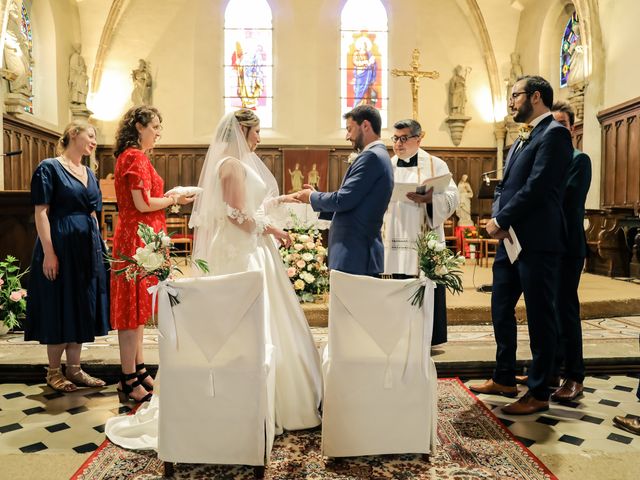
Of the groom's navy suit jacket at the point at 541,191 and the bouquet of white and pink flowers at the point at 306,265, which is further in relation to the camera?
the bouquet of white and pink flowers at the point at 306,265

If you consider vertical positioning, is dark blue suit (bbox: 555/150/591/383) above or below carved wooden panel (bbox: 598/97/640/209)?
below

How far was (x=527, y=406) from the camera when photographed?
3.06 m

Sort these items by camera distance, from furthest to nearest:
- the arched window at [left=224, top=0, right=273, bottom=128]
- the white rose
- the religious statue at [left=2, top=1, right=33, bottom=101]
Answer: the arched window at [left=224, top=0, right=273, bottom=128] → the religious statue at [left=2, top=1, right=33, bottom=101] → the white rose

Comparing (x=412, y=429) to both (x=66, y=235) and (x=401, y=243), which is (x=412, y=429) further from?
(x=66, y=235)

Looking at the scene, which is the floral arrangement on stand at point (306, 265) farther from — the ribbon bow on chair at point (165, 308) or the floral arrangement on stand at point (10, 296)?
the ribbon bow on chair at point (165, 308)

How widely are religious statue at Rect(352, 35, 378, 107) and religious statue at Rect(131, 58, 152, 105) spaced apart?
489cm

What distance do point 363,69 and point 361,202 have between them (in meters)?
10.9

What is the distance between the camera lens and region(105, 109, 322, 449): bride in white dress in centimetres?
278

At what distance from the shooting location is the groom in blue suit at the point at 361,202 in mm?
3094

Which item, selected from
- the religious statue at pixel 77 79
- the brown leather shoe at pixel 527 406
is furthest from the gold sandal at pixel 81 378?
the religious statue at pixel 77 79

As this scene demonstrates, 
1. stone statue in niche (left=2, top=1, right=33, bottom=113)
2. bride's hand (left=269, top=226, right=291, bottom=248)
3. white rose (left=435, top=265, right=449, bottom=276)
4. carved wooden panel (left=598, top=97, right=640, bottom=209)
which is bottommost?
white rose (left=435, top=265, right=449, bottom=276)

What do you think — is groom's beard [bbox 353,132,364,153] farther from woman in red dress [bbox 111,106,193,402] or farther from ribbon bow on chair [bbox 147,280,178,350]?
ribbon bow on chair [bbox 147,280,178,350]

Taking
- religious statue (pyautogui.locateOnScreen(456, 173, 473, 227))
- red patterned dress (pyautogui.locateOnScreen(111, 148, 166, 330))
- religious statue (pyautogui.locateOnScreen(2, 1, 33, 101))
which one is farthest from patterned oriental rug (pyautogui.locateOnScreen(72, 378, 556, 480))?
religious statue (pyautogui.locateOnScreen(456, 173, 473, 227))

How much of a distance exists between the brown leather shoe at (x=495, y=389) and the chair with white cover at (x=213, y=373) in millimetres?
1681
